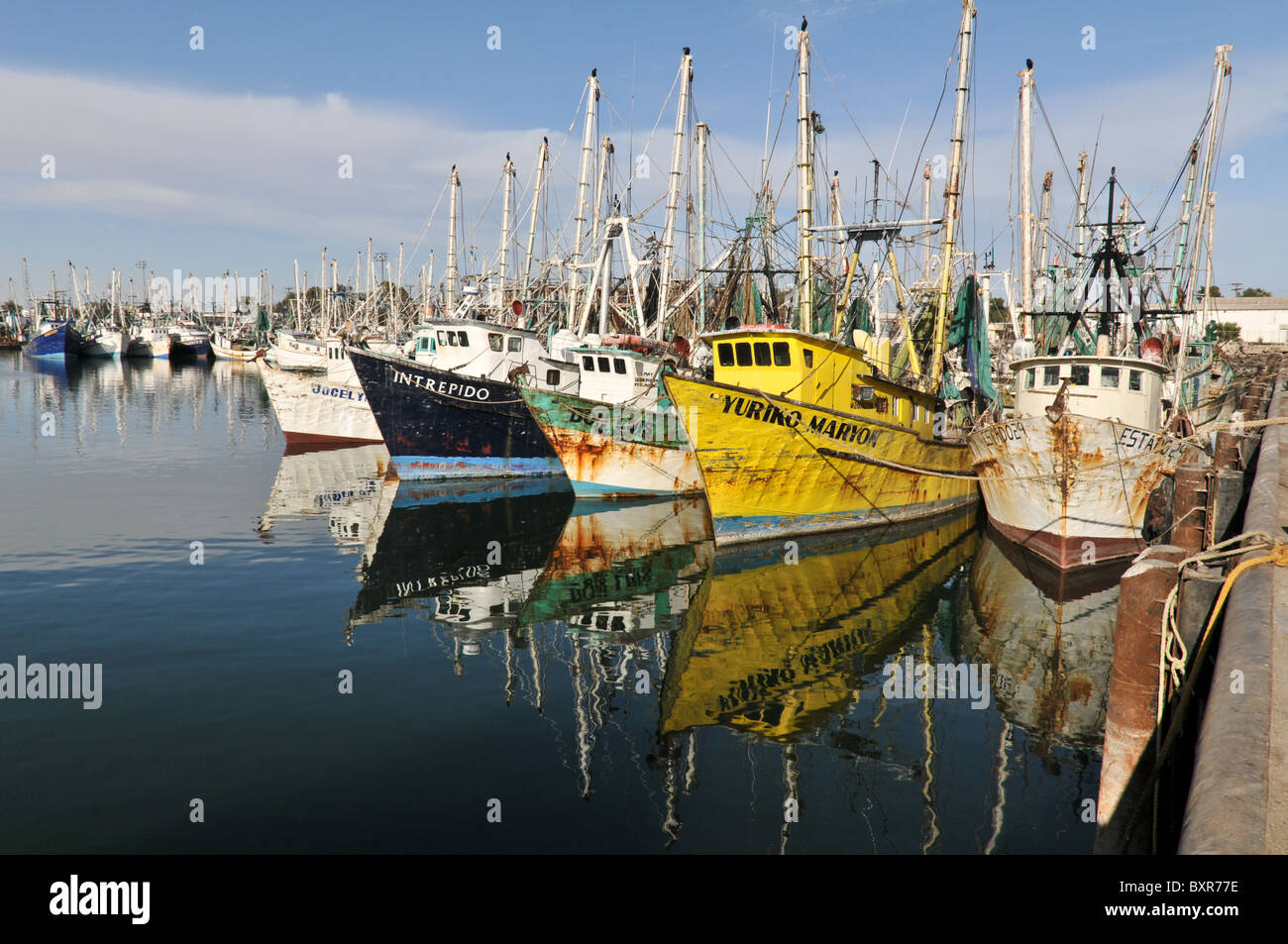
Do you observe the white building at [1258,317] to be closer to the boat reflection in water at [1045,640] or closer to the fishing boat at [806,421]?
the fishing boat at [806,421]

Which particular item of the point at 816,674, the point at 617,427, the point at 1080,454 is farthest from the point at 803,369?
the point at 816,674

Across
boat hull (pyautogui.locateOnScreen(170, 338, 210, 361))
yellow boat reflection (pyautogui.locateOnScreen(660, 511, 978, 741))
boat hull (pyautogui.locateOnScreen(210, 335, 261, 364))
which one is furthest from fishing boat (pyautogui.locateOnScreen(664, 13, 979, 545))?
boat hull (pyautogui.locateOnScreen(170, 338, 210, 361))

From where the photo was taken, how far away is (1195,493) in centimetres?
1376

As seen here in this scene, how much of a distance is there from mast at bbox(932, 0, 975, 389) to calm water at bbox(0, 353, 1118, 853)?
21.1 ft

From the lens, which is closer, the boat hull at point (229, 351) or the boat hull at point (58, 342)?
the boat hull at point (58, 342)

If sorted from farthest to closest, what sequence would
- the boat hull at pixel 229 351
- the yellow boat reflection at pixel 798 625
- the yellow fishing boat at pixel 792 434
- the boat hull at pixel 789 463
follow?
1. the boat hull at pixel 229 351
2. the yellow fishing boat at pixel 792 434
3. the boat hull at pixel 789 463
4. the yellow boat reflection at pixel 798 625

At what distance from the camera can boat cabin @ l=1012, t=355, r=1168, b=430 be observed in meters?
19.4

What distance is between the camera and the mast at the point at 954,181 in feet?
77.9

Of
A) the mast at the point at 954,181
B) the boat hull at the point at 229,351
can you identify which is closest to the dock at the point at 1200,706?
the mast at the point at 954,181

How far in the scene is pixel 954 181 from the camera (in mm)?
24531

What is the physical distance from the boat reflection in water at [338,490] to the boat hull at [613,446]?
630 cm

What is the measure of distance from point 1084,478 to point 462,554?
602 inches

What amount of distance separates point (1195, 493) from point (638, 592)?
1067cm
